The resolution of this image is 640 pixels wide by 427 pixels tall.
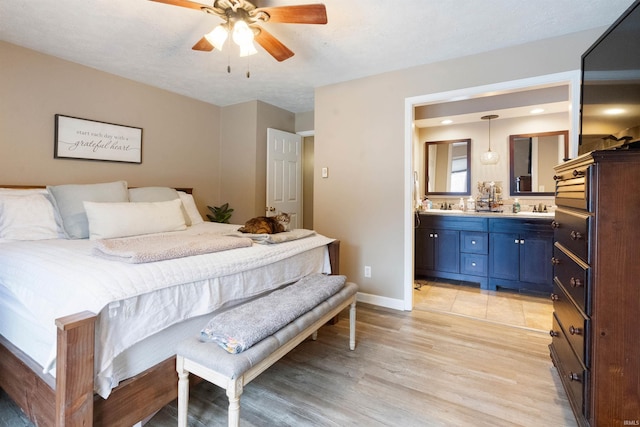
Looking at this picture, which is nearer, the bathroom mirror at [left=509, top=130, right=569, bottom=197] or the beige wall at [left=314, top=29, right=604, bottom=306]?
the beige wall at [left=314, top=29, right=604, bottom=306]

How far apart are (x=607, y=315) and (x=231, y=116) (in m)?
4.10

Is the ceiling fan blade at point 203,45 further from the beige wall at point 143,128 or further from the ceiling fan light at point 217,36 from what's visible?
the beige wall at point 143,128

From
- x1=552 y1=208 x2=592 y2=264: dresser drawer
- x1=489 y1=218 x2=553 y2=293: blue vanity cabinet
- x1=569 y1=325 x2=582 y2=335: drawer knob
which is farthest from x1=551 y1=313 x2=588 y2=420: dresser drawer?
x1=489 y1=218 x2=553 y2=293: blue vanity cabinet

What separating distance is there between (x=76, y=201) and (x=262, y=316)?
1798 millimetres

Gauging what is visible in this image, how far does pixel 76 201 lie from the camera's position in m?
2.21

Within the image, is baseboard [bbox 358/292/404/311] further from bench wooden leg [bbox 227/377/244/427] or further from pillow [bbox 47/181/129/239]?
pillow [bbox 47/181/129/239]

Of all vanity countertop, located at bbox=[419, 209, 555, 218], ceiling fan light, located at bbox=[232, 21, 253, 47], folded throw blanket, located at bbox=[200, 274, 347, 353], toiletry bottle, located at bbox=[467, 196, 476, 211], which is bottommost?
folded throw blanket, located at bbox=[200, 274, 347, 353]

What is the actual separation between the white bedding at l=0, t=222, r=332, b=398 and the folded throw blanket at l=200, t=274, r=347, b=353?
15cm

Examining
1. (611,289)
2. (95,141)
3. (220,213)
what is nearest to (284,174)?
(220,213)

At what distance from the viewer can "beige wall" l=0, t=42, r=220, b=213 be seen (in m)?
2.48

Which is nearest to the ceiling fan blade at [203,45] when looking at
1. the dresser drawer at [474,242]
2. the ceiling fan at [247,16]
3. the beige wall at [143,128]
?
the ceiling fan at [247,16]

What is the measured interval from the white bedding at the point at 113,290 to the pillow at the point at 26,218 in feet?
1.03

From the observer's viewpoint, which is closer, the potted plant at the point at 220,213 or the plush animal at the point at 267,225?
the plush animal at the point at 267,225

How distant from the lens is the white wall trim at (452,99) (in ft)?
7.31
